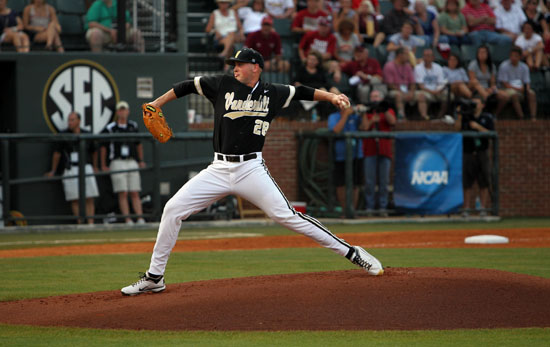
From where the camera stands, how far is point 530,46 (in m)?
19.9

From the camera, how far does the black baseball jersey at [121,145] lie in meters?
15.7

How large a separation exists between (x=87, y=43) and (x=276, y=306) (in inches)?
456

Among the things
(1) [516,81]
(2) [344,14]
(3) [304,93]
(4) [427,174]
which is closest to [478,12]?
(1) [516,81]

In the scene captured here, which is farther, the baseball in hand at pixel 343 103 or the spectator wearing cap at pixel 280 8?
the spectator wearing cap at pixel 280 8

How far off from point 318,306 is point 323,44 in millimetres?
12053

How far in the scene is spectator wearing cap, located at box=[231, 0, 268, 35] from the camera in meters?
18.4

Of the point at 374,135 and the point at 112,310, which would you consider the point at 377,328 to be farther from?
the point at 374,135

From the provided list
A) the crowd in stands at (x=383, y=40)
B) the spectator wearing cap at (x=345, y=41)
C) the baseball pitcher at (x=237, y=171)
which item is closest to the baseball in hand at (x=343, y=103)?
the baseball pitcher at (x=237, y=171)

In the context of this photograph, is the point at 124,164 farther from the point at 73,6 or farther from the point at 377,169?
the point at 377,169

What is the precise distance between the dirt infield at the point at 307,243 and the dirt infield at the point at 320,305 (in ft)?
14.7

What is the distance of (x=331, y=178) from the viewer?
17.1 metres

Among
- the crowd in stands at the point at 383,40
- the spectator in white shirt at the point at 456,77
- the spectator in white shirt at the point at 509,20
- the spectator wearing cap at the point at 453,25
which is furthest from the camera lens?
the spectator in white shirt at the point at 509,20

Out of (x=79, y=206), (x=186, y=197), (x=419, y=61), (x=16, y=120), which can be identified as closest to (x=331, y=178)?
(x=419, y=61)

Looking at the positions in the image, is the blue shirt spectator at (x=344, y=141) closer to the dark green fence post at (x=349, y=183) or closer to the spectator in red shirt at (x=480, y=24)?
the dark green fence post at (x=349, y=183)
